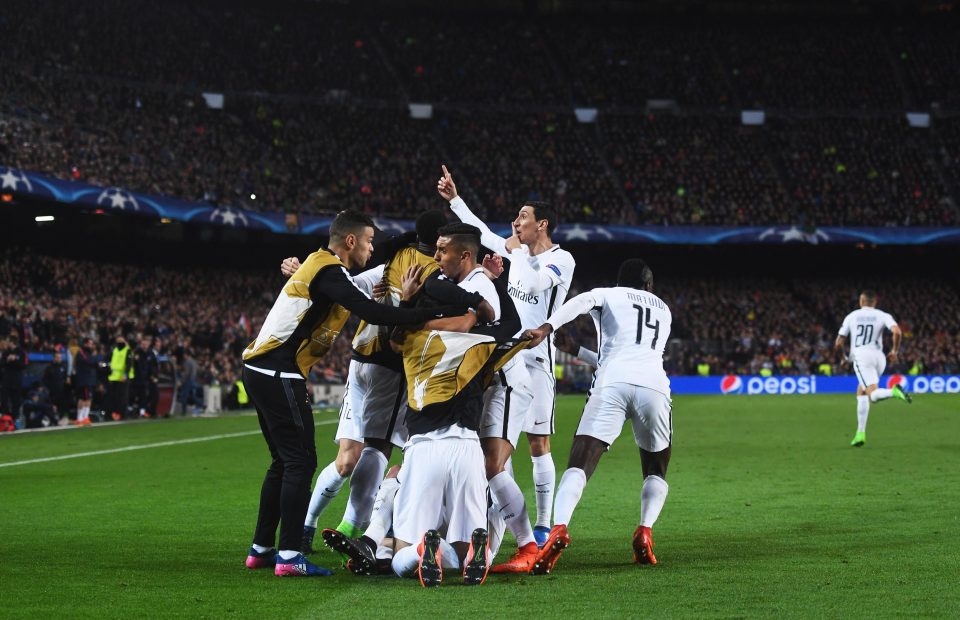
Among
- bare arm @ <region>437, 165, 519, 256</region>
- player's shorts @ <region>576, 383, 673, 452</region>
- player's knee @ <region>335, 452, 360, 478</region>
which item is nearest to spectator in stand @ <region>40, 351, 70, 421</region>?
bare arm @ <region>437, 165, 519, 256</region>

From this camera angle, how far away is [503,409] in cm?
824

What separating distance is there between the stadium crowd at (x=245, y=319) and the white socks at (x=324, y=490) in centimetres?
1632

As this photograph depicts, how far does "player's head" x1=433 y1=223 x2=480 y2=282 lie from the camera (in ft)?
24.8

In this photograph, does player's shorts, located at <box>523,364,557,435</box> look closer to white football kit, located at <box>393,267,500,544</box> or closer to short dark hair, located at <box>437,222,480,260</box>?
short dark hair, located at <box>437,222,480,260</box>

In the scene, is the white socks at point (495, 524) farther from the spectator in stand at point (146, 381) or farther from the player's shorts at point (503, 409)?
the spectator in stand at point (146, 381)

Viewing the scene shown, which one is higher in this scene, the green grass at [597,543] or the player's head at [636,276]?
the player's head at [636,276]

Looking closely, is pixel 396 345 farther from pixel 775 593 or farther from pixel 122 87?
pixel 122 87

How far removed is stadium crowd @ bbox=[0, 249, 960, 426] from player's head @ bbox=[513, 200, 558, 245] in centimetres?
1669

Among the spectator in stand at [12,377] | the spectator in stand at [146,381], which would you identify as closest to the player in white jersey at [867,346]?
the spectator in stand at [12,377]

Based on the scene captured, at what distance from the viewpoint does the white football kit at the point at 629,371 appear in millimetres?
8297

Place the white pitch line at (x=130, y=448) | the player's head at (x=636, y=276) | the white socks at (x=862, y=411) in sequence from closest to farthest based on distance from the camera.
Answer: the player's head at (x=636, y=276) → the white pitch line at (x=130, y=448) → the white socks at (x=862, y=411)

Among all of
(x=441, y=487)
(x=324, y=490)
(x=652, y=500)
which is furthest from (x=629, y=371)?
(x=324, y=490)

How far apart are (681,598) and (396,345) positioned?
240 cm

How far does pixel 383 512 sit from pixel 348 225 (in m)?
1.96
